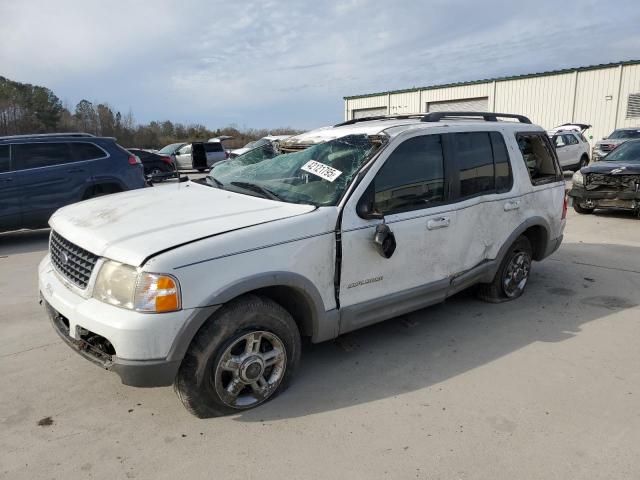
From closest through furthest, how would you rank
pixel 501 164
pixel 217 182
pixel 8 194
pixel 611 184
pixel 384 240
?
pixel 384 240
pixel 217 182
pixel 501 164
pixel 8 194
pixel 611 184

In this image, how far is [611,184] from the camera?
31.7ft

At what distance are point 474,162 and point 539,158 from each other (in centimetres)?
127

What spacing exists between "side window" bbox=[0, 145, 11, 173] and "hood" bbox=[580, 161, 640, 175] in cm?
1054

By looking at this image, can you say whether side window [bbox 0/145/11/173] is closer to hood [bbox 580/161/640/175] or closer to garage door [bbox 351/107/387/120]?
hood [bbox 580/161/640/175]

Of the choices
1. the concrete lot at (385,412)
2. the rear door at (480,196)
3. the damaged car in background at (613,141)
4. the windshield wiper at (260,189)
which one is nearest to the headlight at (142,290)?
the concrete lot at (385,412)

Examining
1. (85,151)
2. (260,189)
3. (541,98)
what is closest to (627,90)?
(541,98)

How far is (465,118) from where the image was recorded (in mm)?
5008

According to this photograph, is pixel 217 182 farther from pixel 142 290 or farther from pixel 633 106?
pixel 633 106

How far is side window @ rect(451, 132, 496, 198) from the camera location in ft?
13.5

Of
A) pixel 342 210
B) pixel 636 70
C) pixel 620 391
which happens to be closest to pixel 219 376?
pixel 342 210

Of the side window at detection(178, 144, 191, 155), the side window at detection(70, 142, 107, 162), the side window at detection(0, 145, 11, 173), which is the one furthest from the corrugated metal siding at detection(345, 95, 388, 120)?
the side window at detection(0, 145, 11, 173)

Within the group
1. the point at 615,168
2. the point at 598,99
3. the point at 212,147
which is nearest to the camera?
the point at 615,168

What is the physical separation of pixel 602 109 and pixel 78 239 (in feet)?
93.4

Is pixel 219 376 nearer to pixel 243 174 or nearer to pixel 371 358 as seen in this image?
pixel 371 358
